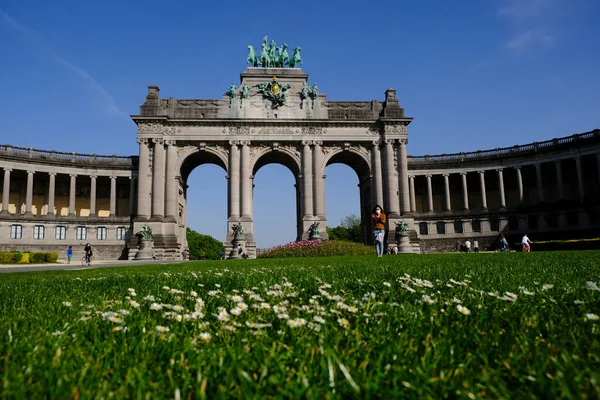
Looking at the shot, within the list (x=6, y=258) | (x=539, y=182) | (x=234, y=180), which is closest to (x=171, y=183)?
(x=234, y=180)

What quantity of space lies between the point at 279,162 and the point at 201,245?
65217 mm

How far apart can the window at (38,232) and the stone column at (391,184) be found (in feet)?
143

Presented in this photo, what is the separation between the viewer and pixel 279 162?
52688 millimetres

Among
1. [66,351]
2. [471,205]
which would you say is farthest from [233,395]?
[471,205]

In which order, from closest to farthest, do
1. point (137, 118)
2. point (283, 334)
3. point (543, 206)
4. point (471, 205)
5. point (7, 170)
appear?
point (283, 334)
point (137, 118)
point (7, 170)
point (543, 206)
point (471, 205)

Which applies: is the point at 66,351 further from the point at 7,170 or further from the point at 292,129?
the point at 7,170

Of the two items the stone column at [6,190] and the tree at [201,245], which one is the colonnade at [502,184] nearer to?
the stone column at [6,190]

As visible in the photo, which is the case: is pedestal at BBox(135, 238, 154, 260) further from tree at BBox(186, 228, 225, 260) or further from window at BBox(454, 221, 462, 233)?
tree at BBox(186, 228, 225, 260)

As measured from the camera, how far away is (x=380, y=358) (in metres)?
2.32

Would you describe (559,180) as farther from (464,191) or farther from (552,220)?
(464,191)

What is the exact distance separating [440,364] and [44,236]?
6006cm

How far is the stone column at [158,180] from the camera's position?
4494 centimetres

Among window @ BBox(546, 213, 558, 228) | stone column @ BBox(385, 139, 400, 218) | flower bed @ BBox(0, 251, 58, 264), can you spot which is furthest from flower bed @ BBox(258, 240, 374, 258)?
window @ BBox(546, 213, 558, 228)

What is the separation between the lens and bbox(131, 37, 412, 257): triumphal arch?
1788 inches
